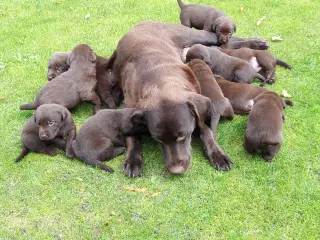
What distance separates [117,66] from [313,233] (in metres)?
3.85

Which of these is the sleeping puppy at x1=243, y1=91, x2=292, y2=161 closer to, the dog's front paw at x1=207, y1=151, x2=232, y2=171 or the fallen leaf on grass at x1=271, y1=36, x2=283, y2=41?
the dog's front paw at x1=207, y1=151, x2=232, y2=171

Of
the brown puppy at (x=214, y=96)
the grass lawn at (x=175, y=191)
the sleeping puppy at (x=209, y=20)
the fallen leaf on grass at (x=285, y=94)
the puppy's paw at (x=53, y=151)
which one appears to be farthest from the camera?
the sleeping puppy at (x=209, y=20)

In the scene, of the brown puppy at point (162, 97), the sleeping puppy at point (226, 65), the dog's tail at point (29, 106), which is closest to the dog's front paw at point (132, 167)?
the brown puppy at point (162, 97)

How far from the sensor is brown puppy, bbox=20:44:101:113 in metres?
5.87

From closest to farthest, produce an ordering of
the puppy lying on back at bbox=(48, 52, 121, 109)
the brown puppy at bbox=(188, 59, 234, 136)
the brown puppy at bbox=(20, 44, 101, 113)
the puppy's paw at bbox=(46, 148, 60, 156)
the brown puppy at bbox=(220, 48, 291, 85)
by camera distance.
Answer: the puppy's paw at bbox=(46, 148, 60, 156) → the brown puppy at bbox=(188, 59, 234, 136) → the brown puppy at bbox=(20, 44, 101, 113) → the puppy lying on back at bbox=(48, 52, 121, 109) → the brown puppy at bbox=(220, 48, 291, 85)

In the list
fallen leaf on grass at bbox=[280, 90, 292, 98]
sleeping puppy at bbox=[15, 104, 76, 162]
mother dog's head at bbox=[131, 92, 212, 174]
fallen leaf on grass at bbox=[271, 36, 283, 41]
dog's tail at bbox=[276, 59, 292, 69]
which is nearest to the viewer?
mother dog's head at bbox=[131, 92, 212, 174]

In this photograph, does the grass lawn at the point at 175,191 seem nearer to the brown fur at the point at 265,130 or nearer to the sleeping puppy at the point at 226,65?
the brown fur at the point at 265,130

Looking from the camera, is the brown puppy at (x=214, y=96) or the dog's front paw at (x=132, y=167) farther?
the brown puppy at (x=214, y=96)

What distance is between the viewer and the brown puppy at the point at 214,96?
214 inches

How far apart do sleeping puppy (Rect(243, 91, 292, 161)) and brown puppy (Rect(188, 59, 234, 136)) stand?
1.54 feet

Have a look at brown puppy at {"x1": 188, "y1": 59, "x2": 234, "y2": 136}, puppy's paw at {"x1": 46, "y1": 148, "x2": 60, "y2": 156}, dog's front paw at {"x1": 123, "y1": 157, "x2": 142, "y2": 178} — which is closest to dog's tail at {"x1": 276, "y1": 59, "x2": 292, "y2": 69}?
brown puppy at {"x1": 188, "y1": 59, "x2": 234, "y2": 136}

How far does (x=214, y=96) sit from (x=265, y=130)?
38.7 inches

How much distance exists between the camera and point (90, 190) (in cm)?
470

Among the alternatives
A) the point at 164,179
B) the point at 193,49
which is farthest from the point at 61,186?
the point at 193,49
